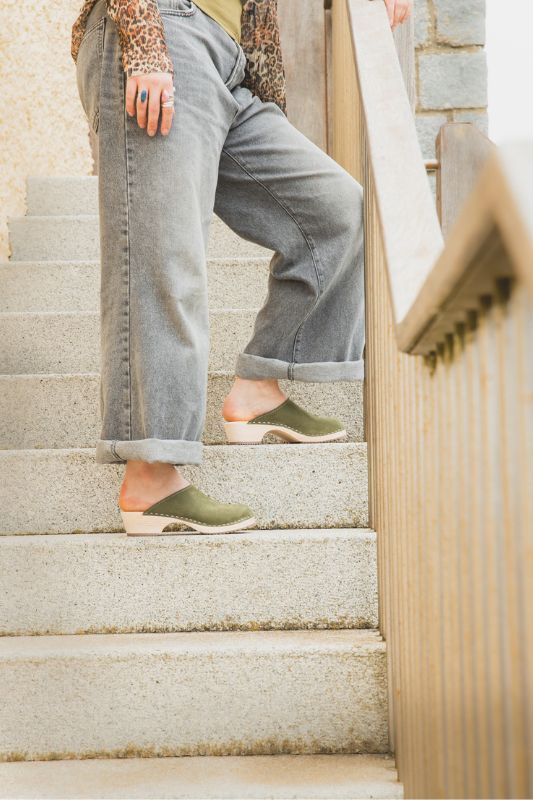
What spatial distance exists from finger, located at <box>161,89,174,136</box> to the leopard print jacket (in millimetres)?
37

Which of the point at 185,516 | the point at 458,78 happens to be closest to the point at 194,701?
the point at 185,516

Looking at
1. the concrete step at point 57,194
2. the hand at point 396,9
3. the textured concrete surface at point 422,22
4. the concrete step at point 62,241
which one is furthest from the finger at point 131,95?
the textured concrete surface at point 422,22

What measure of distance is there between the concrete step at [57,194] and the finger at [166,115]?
154cm

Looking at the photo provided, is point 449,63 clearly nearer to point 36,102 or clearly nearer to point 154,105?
point 36,102

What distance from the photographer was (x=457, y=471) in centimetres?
72

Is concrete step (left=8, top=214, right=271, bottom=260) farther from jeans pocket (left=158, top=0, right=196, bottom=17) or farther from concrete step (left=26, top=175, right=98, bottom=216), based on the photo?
jeans pocket (left=158, top=0, right=196, bottom=17)

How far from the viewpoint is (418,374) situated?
0.92 metres

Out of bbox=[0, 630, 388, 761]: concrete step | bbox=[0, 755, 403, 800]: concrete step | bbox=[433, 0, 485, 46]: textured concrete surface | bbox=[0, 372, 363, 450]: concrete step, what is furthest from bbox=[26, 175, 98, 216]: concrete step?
bbox=[0, 755, 403, 800]: concrete step

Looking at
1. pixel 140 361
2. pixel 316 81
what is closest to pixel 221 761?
pixel 140 361

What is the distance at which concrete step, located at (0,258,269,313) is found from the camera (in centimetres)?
233

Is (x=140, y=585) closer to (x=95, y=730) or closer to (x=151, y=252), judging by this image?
(x=95, y=730)

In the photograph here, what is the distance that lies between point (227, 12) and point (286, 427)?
0.75m

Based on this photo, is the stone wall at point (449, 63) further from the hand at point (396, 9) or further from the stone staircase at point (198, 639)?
the stone staircase at point (198, 639)

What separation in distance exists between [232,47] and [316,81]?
1968mm
